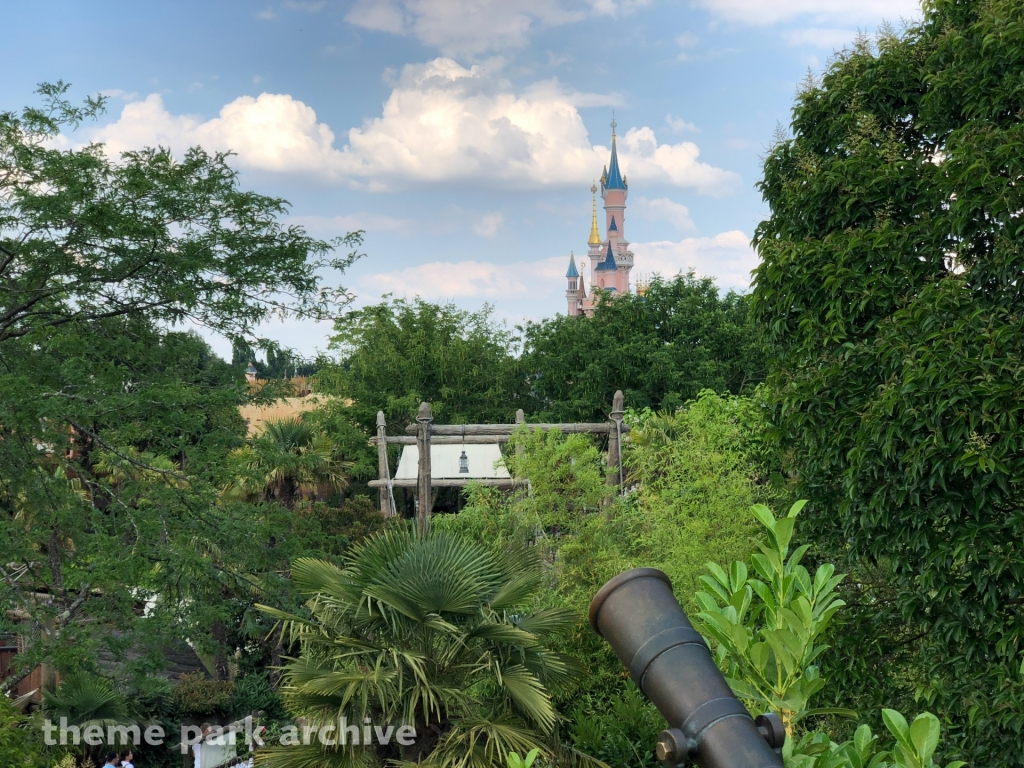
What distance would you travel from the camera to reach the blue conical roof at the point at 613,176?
56.8 metres

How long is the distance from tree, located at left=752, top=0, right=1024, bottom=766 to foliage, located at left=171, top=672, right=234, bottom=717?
12581 millimetres

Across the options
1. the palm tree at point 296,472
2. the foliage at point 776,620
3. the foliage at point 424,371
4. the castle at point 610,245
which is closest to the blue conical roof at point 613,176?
the castle at point 610,245

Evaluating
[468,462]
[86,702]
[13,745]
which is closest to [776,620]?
[13,745]

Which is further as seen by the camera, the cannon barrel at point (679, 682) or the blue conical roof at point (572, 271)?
the blue conical roof at point (572, 271)

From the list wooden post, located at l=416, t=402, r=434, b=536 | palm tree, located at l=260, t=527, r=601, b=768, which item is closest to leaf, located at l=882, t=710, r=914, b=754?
palm tree, located at l=260, t=527, r=601, b=768

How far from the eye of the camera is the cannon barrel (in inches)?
92.3

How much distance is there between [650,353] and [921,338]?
20262 mm

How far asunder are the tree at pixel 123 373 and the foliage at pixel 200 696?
5.29 metres

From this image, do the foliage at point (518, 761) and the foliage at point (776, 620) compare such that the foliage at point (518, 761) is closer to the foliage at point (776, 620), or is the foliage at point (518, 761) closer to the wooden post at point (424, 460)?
the foliage at point (776, 620)

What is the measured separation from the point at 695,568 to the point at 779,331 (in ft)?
12.7

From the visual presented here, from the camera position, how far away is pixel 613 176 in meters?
57.0

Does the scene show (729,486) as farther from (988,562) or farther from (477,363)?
(477,363)

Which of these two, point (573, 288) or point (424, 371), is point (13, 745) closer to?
point (424, 371)

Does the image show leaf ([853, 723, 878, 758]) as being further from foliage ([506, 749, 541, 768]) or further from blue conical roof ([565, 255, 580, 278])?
blue conical roof ([565, 255, 580, 278])
